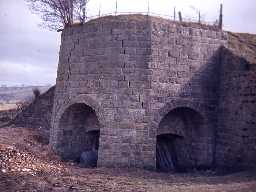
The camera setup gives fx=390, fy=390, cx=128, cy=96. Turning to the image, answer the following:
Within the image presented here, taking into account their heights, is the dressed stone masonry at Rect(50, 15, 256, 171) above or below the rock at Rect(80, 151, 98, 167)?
above

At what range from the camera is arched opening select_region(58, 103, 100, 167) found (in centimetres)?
1405

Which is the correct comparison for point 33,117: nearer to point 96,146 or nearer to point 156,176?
point 96,146

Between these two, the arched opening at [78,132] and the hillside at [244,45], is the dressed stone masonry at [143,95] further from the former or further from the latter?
the hillside at [244,45]

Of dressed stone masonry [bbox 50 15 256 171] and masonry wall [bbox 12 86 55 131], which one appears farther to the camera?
masonry wall [bbox 12 86 55 131]

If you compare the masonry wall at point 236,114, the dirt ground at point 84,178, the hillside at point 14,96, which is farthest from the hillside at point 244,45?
the hillside at point 14,96

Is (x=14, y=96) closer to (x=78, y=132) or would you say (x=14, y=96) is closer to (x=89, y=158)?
(x=78, y=132)

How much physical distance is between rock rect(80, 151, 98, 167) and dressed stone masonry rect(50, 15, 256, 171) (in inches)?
7.0

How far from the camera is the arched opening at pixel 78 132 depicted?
46.1ft

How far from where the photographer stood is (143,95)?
41.7ft

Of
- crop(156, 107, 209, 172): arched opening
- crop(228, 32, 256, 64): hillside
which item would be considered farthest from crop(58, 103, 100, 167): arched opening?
crop(228, 32, 256, 64): hillside

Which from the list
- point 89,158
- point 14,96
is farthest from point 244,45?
point 14,96

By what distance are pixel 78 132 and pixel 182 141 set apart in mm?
3837

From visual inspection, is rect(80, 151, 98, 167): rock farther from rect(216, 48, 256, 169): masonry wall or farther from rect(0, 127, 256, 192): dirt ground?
rect(216, 48, 256, 169): masonry wall

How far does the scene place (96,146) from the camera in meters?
14.4
